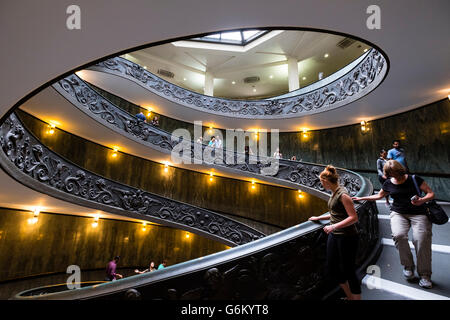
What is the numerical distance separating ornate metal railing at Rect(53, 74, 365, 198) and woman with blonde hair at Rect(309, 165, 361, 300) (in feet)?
18.4

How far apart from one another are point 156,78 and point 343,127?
31.4 feet

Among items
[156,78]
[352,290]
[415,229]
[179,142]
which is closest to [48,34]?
[352,290]

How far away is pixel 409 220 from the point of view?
285 centimetres

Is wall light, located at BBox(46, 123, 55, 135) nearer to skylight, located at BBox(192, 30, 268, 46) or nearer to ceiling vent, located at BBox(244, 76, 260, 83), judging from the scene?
skylight, located at BBox(192, 30, 268, 46)

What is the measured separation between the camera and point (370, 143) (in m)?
10.9

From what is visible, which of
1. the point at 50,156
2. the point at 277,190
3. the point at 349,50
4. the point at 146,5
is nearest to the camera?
the point at 146,5

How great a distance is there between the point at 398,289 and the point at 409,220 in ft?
2.50

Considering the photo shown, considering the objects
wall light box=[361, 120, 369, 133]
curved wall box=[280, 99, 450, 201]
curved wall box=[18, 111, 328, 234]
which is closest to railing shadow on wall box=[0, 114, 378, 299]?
curved wall box=[280, 99, 450, 201]

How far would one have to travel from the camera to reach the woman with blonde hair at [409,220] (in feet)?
8.50

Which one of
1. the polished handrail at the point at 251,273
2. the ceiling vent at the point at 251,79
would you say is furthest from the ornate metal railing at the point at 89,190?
the ceiling vent at the point at 251,79

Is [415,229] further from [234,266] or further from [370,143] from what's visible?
[370,143]

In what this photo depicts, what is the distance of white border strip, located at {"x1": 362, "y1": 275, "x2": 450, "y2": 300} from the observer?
240cm

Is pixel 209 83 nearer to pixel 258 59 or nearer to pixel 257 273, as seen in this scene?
pixel 258 59

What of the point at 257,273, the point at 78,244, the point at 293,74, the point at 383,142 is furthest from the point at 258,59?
the point at 257,273
